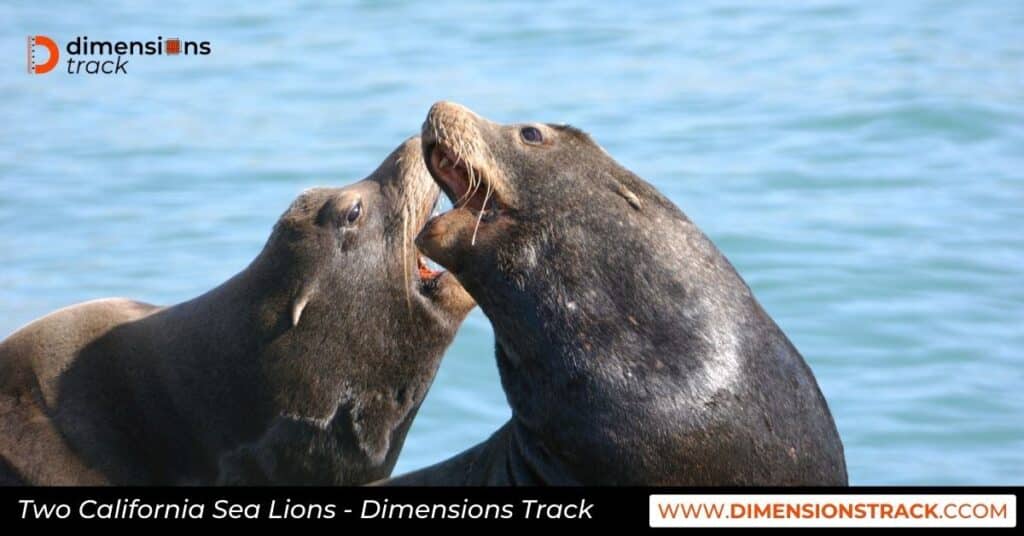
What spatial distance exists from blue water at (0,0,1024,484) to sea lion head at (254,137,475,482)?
3067 mm

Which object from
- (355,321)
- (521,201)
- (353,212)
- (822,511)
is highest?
(521,201)

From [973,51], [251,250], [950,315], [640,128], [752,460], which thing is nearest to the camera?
→ [752,460]

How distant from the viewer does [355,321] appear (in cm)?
605

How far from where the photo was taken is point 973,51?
1403cm

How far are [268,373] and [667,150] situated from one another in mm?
6984

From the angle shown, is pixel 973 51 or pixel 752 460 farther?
pixel 973 51

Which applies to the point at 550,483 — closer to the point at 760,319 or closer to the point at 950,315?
the point at 760,319

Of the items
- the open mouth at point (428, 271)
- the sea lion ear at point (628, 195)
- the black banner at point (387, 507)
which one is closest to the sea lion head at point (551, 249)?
the sea lion ear at point (628, 195)

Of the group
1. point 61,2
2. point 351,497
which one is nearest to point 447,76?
point 61,2

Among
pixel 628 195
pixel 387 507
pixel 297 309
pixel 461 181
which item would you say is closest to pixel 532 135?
pixel 461 181

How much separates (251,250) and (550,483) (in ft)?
21.6

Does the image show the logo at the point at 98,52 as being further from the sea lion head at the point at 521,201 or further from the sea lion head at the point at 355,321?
the sea lion head at the point at 521,201

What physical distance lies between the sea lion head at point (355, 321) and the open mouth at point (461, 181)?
0.70 meters

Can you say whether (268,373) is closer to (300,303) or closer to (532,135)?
(300,303)
